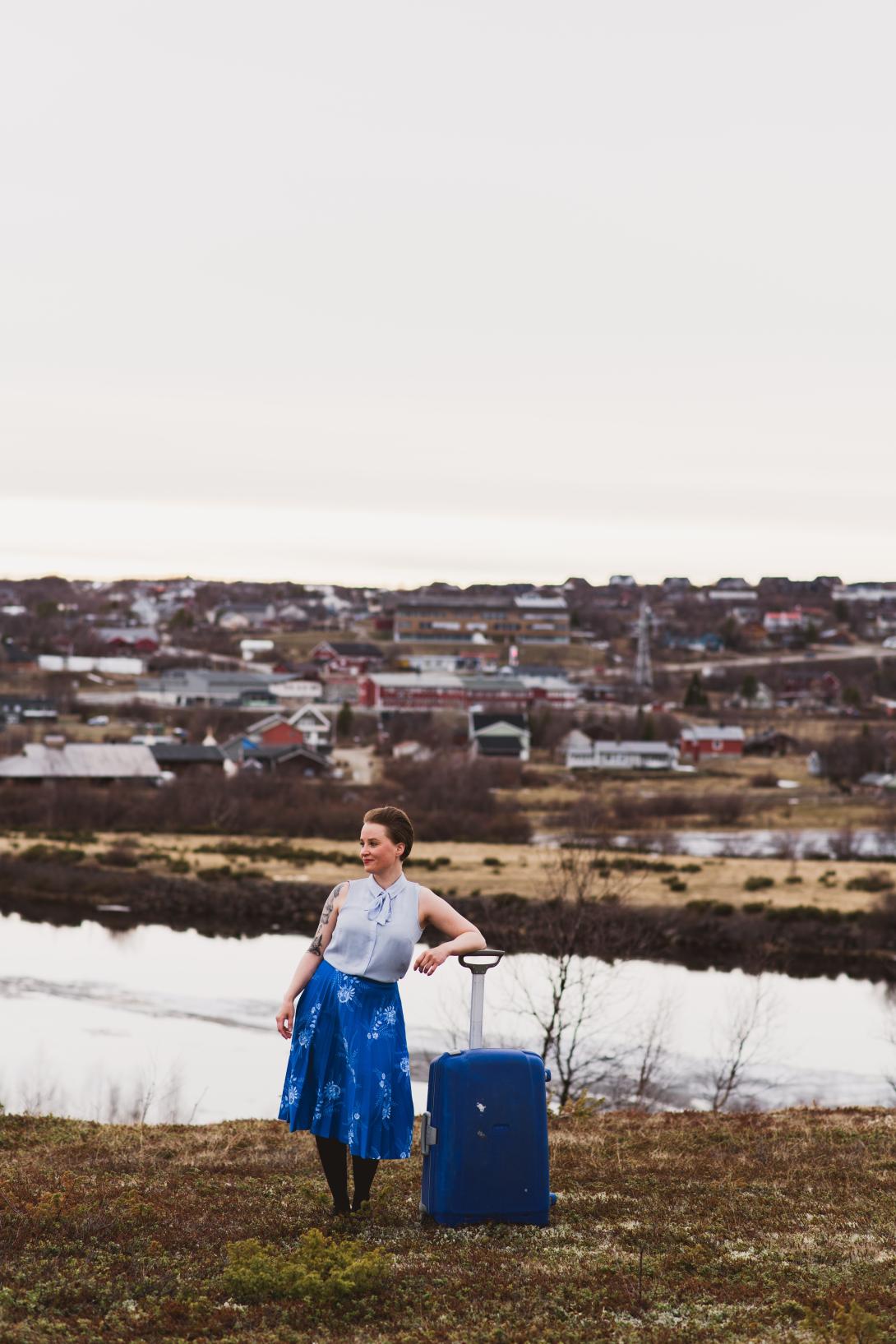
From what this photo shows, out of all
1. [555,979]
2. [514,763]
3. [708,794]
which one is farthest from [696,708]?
[555,979]

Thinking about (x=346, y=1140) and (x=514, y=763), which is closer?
(x=346, y=1140)

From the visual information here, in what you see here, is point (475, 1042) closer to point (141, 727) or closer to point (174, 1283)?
point (174, 1283)

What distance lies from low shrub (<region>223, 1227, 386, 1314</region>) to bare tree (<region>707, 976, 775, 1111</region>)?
1284 centimetres

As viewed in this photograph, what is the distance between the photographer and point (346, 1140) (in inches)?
223

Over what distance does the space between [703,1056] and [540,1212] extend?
54.9 feet

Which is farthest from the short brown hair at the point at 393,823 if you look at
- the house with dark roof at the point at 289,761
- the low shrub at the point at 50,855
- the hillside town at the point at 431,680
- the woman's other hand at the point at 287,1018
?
the house with dark roof at the point at 289,761

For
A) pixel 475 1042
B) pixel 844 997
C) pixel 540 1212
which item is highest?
pixel 475 1042

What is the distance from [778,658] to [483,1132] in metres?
128

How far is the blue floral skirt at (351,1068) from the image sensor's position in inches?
222

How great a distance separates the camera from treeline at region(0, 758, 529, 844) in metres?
48.4

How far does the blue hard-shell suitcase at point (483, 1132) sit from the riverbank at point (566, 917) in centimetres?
2187

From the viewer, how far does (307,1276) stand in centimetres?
480

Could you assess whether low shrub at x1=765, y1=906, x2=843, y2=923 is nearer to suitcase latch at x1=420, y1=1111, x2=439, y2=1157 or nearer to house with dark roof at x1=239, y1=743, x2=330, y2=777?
suitcase latch at x1=420, y1=1111, x2=439, y2=1157

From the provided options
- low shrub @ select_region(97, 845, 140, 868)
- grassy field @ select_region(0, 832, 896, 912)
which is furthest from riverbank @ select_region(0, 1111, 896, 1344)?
low shrub @ select_region(97, 845, 140, 868)
